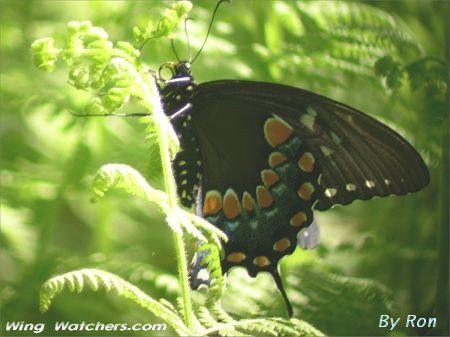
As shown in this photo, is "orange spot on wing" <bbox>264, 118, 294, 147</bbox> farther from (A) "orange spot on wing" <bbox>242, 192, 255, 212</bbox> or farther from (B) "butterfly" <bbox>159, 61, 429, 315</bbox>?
(A) "orange spot on wing" <bbox>242, 192, 255, 212</bbox>

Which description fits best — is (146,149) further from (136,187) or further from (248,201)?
(136,187)

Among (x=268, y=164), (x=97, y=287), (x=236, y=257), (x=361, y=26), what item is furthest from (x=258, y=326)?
(x=361, y=26)

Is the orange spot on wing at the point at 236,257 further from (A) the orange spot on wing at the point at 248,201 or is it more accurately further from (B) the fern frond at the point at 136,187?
(B) the fern frond at the point at 136,187

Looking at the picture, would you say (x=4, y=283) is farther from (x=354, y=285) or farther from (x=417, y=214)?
(x=417, y=214)

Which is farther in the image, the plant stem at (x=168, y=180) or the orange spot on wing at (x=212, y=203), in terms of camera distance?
the orange spot on wing at (x=212, y=203)

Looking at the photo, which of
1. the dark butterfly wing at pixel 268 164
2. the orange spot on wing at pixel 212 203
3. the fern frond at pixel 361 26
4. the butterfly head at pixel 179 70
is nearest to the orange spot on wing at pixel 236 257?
the dark butterfly wing at pixel 268 164

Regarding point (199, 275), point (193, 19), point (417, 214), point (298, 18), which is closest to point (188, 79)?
point (193, 19)
